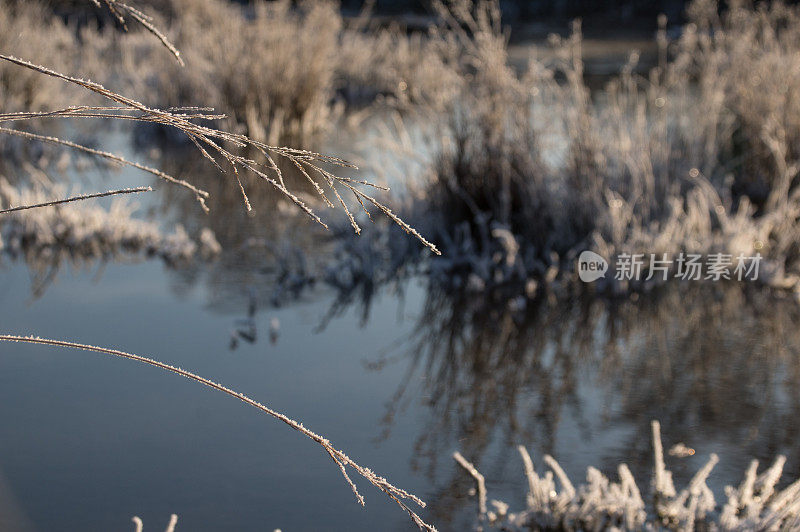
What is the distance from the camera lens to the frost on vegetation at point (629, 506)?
2393 mm

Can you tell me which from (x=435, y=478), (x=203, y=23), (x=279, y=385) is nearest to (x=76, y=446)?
(x=279, y=385)

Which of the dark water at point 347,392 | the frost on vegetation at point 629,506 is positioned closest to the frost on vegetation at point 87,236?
the dark water at point 347,392

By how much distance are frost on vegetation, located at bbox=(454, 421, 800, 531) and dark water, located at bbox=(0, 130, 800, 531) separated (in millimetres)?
174

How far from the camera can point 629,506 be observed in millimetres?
2404

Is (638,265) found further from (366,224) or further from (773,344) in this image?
(366,224)

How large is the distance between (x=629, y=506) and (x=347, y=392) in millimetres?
1302

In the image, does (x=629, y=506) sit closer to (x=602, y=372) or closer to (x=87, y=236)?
(x=602, y=372)

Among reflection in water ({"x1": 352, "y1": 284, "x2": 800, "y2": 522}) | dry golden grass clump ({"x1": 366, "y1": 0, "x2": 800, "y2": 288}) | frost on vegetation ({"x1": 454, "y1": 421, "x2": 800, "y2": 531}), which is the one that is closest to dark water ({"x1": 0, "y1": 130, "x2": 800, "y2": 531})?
reflection in water ({"x1": 352, "y1": 284, "x2": 800, "y2": 522})

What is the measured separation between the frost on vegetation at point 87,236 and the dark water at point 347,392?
0.67 feet

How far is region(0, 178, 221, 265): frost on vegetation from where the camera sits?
5.14m

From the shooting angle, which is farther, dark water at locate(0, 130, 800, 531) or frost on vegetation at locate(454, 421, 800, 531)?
dark water at locate(0, 130, 800, 531)

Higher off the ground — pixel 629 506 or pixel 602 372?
pixel 602 372

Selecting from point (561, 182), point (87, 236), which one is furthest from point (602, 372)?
point (87, 236)

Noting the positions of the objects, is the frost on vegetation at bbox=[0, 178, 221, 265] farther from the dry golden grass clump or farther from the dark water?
the dry golden grass clump
